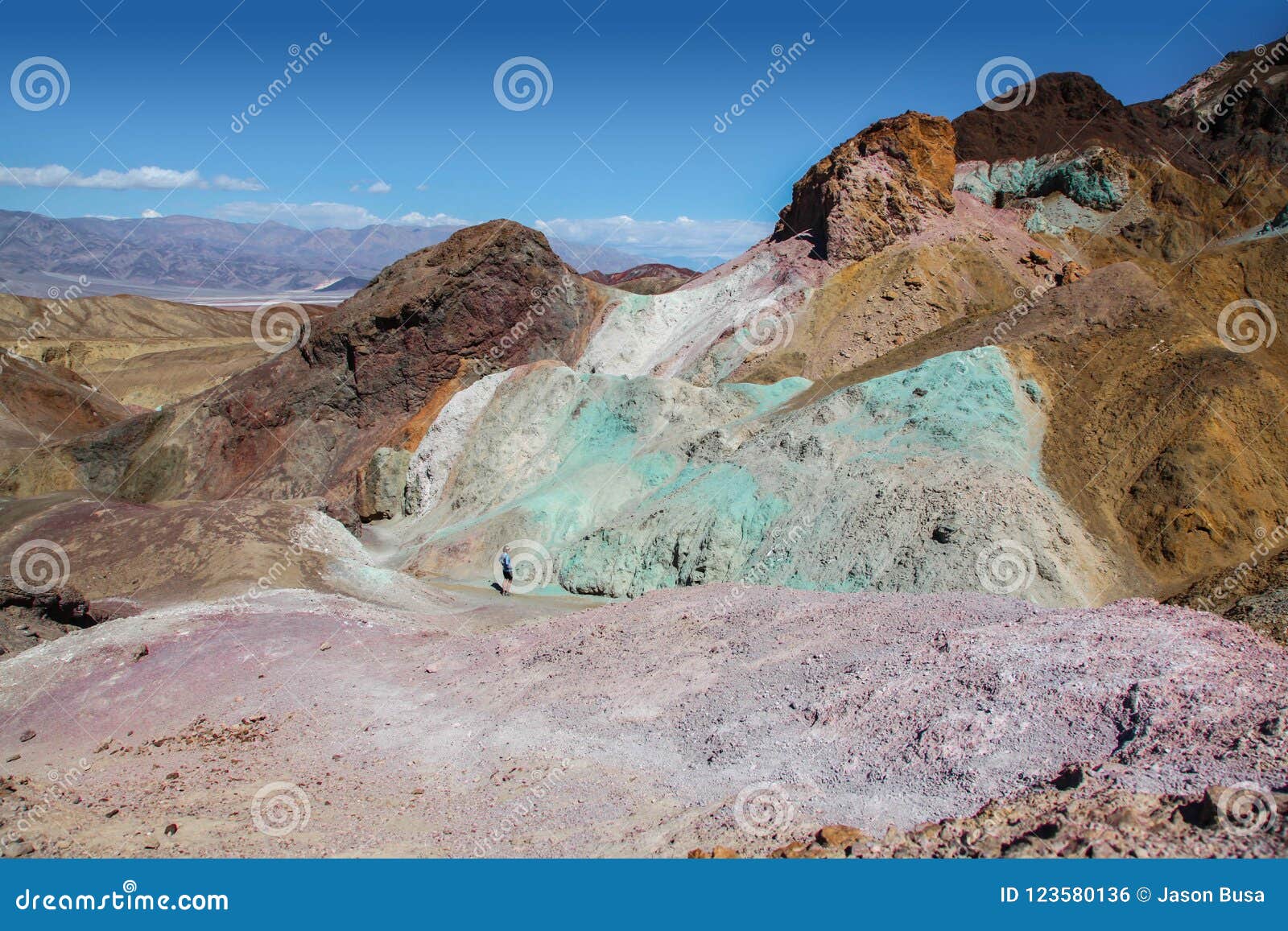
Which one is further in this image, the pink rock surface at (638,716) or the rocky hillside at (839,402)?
the rocky hillside at (839,402)

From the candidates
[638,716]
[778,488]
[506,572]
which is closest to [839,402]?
[778,488]

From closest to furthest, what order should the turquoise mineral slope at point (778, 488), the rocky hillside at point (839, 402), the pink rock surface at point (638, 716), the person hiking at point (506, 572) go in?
the pink rock surface at point (638, 716) → the turquoise mineral slope at point (778, 488) → the rocky hillside at point (839, 402) → the person hiking at point (506, 572)

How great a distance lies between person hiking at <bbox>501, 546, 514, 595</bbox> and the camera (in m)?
17.1

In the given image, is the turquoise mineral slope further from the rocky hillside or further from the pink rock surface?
the pink rock surface

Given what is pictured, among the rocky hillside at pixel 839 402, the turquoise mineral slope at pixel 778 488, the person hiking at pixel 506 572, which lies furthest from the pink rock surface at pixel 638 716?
the person hiking at pixel 506 572

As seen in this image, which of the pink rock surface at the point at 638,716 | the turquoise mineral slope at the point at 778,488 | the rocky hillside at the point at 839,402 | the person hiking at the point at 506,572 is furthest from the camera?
the person hiking at the point at 506,572

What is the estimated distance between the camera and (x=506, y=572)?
17.3 meters

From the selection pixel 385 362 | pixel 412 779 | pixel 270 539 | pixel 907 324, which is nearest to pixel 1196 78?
pixel 907 324

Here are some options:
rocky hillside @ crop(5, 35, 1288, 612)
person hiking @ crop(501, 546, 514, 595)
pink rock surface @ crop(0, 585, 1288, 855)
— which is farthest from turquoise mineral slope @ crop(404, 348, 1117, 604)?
pink rock surface @ crop(0, 585, 1288, 855)

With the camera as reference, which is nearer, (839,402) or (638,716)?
(638,716)

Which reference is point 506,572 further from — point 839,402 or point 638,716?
point 638,716

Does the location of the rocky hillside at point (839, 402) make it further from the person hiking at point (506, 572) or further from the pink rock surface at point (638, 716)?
A: the pink rock surface at point (638, 716)

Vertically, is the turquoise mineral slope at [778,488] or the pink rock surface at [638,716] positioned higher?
the turquoise mineral slope at [778,488]

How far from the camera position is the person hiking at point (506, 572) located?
17.1 metres
